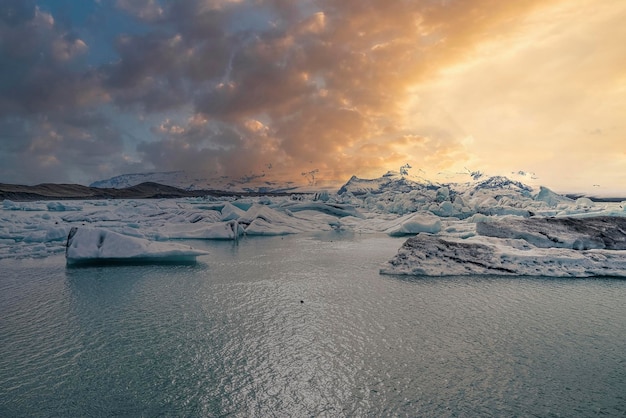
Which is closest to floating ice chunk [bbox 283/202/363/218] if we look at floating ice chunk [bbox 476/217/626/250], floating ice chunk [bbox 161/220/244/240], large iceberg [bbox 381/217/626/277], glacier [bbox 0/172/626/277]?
glacier [bbox 0/172/626/277]

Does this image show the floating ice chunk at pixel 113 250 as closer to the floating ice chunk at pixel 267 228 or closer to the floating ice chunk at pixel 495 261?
the floating ice chunk at pixel 495 261

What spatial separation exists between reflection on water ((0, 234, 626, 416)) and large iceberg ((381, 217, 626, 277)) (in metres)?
0.56

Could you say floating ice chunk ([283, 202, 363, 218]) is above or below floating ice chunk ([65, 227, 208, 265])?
above

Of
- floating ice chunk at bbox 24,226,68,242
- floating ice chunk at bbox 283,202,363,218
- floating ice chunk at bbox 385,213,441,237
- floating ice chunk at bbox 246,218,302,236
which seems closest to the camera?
floating ice chunk at bbox 24,226,68,242

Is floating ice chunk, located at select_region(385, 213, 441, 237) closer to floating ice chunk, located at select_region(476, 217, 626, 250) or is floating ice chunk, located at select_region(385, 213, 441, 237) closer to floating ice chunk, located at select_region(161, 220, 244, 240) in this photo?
floating ice chunk, located at select_region(476, 217, 626, 250)

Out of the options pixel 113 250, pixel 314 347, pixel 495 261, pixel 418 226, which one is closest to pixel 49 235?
pixel 113 250

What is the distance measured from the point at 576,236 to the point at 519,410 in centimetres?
907

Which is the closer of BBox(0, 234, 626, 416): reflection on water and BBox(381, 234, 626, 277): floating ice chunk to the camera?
BBox(0, 234, 626, 416): reflection on water

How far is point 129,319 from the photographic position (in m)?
5.30

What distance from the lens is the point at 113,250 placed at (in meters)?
9.41

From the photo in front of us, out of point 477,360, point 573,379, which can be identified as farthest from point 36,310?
point 573,379

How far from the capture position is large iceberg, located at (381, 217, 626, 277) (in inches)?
321

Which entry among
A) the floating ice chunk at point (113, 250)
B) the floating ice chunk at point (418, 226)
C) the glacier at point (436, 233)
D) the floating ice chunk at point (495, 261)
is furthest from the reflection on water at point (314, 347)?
the floating ice chunk at point (418, 226)

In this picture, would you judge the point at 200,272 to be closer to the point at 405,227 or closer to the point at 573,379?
the point at 573,379
